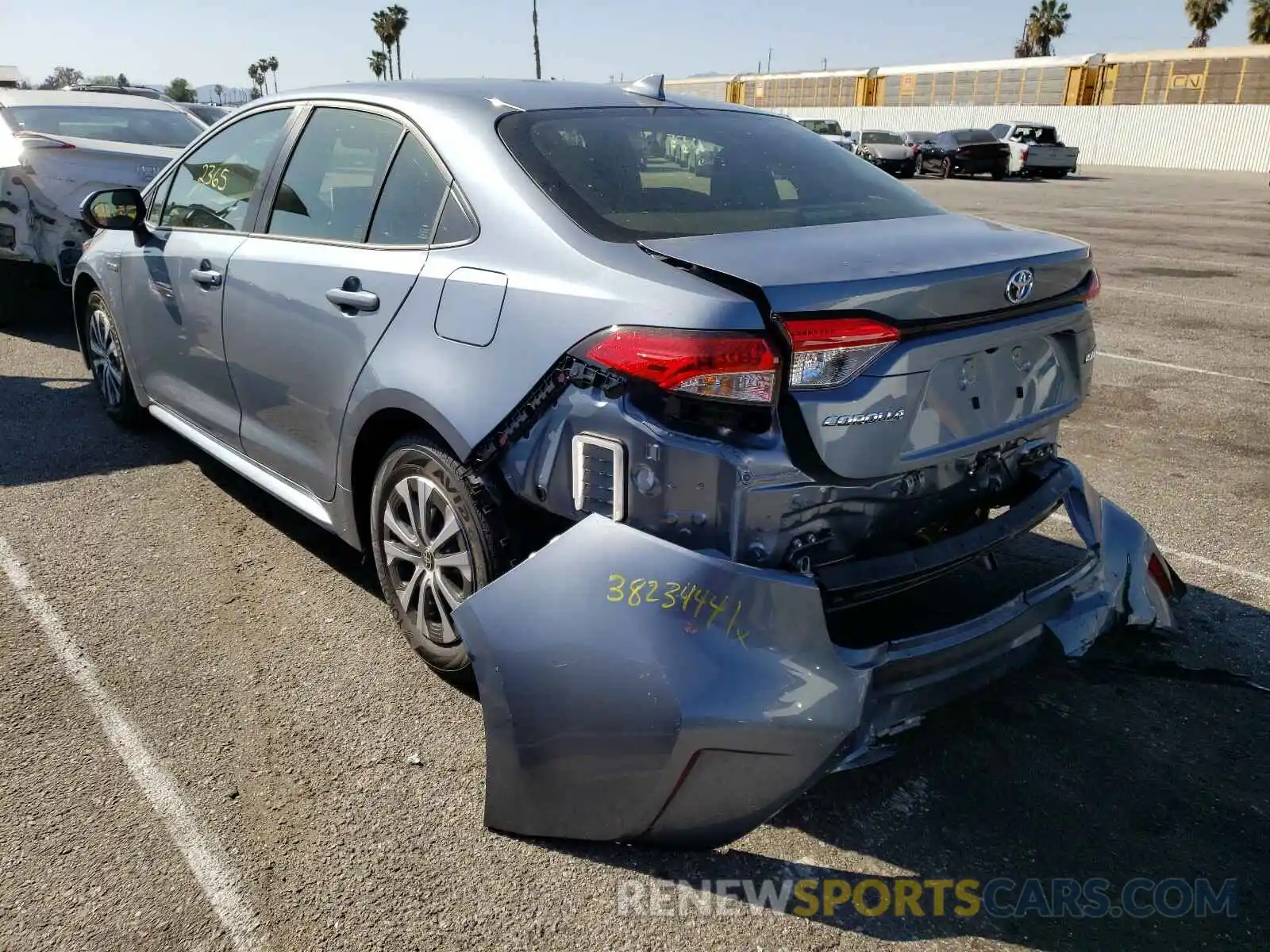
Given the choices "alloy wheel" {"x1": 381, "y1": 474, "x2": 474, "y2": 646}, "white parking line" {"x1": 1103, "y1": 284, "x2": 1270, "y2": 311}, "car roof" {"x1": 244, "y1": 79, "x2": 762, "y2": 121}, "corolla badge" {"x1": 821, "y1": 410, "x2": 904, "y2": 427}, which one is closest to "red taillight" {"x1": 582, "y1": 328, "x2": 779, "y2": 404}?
"corolla badge" {"x1": 821, "y1": 410, "x2": 904, "y2": 427}

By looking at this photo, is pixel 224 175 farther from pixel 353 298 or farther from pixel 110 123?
pixel 110 123

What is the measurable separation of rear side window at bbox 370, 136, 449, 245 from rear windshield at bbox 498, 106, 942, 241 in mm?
270

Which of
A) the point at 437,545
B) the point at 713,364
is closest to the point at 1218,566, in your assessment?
the point at 713,364

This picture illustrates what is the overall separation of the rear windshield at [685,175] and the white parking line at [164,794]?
178 cm

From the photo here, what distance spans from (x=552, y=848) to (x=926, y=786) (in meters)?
1.00

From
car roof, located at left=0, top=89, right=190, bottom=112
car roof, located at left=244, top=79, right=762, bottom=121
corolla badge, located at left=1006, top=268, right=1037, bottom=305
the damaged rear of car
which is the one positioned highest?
car roof, located at left=244, top=79, right=762, bottom=121

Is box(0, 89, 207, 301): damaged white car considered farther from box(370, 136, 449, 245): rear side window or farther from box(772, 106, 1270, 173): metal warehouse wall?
box(772, 106, 1270, 173): metal warehouse wall

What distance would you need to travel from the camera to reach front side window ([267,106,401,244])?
3.24 metres

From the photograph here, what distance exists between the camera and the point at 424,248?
2916mm

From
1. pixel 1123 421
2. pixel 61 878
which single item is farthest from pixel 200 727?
pixel 1123 421

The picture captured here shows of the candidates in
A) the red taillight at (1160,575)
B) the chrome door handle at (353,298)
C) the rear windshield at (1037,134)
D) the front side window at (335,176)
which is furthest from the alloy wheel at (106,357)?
the rear windshield at (1037,134)

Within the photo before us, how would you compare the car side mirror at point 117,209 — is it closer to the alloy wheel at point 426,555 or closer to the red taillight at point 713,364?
the alloy wheel at point 426,555

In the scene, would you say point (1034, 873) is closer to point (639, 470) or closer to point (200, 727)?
point (639, 470)

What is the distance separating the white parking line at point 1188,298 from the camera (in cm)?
948
